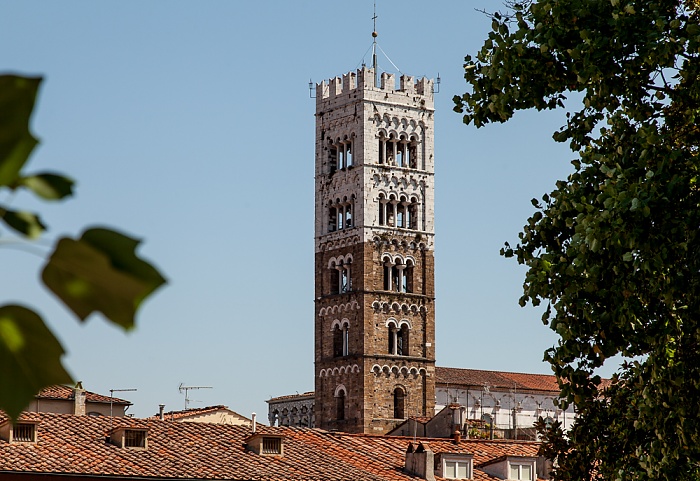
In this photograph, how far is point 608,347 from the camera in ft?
36.2

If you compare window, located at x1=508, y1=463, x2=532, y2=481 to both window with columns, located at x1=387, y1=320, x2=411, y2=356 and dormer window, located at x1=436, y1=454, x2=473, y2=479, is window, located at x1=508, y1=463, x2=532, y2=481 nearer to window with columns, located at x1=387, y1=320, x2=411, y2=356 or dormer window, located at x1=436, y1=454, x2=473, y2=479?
dormer window, located at x1=436, y1=454, x2=473, y2=479

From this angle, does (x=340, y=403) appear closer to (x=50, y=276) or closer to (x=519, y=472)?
(x=519, y=472)

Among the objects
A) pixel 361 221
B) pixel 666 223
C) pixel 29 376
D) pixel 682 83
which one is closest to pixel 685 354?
pixel 666 223

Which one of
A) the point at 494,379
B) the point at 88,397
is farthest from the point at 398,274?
the point at 88,397

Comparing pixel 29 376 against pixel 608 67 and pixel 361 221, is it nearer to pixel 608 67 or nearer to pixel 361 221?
pixel 608 67

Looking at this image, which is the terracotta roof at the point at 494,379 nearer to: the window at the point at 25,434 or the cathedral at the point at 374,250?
the cathedral at the point at 374,250

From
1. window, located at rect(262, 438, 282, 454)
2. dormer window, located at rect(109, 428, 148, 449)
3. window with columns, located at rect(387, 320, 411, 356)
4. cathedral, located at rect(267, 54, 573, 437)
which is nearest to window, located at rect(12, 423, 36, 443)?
dormer window, located at rect(109, 428, 148, 449)

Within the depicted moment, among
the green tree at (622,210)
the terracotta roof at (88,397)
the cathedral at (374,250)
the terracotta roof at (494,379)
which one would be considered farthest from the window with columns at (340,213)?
the green tree at (622,210)

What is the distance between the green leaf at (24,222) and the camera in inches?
30.0

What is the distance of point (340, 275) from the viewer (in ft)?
266

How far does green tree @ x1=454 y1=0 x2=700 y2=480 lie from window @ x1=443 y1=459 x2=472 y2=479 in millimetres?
25215

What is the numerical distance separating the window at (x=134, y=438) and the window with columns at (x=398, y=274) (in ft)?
158

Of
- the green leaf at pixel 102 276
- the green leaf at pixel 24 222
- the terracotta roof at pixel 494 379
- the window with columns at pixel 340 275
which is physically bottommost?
the green leaf at pixel 102 276

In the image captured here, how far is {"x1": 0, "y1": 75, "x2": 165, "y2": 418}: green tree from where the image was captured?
0.74m
